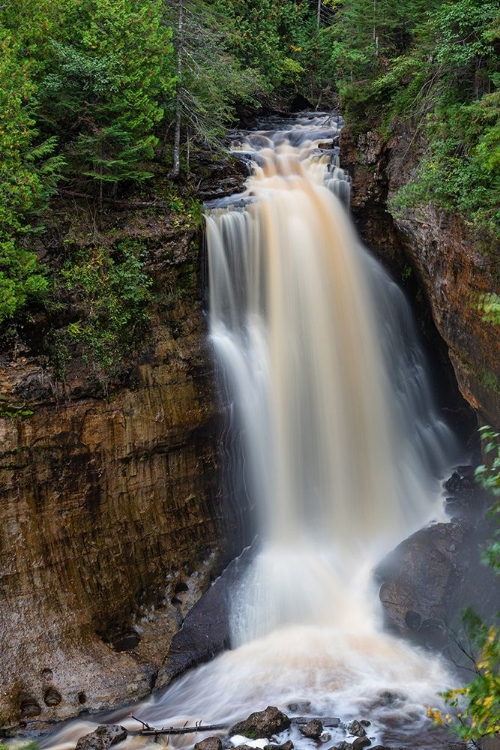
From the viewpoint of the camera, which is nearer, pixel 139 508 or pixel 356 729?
pixel 356 729

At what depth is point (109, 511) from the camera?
10172 mm

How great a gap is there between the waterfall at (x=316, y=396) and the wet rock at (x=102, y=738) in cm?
282

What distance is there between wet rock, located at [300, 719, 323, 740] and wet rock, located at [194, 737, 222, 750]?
3.71 ft

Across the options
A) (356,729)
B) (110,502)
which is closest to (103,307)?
(110,502)

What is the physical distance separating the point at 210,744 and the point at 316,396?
655 cm

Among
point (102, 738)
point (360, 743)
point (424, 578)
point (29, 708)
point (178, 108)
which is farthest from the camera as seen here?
point (178, 108)

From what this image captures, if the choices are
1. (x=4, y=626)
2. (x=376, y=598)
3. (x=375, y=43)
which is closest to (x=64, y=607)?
(x=4, y=626)

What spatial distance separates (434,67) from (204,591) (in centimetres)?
1098

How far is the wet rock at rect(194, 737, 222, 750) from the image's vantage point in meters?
7.32

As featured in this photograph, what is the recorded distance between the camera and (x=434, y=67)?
11094 mm

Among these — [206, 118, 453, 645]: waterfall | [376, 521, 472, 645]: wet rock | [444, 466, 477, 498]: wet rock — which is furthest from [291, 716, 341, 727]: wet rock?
[444, 466, 477, 498]: wet rock

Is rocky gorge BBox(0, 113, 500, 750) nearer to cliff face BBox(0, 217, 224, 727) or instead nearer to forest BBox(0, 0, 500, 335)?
cliff face BBox(0, 217, 224, 727)

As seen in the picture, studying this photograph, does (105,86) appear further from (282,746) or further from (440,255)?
(282,746)

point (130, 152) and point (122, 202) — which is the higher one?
point (130, 152)
